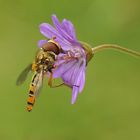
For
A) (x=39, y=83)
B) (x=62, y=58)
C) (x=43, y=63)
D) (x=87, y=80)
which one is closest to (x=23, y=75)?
(x=39, y=83)

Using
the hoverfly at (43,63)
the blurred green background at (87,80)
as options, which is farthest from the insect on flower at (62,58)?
the blurred green background at (87,80)

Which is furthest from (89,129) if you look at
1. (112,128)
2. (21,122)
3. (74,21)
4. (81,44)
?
(81,44)

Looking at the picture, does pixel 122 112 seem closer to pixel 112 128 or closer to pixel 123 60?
pixel 112 128

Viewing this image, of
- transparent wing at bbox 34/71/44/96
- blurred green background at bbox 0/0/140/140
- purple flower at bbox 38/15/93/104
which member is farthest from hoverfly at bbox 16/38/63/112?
blurred green background at bbox 0/0/140/140

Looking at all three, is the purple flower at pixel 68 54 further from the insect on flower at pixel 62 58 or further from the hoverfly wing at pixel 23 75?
the hoverfly wing at pixel 23 75

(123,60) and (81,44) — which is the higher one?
(123,60)

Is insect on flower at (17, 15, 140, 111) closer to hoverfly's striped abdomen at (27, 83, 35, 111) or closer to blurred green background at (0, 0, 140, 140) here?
hoverfly's striped abdomen at (27, 83, 35, 111)
